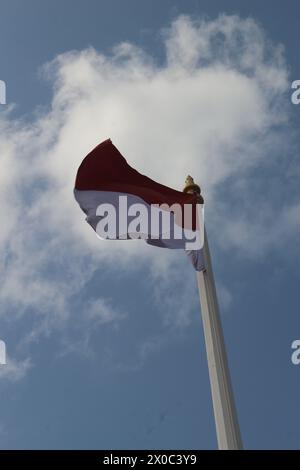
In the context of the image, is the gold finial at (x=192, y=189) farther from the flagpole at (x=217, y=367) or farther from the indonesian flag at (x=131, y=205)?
the flagpole at (x=217, y=367)

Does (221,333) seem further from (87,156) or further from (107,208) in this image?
(87,156)

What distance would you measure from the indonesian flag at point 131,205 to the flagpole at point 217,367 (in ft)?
4.11

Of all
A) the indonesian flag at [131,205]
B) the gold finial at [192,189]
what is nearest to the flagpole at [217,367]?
the indonesian flag at [131,205]

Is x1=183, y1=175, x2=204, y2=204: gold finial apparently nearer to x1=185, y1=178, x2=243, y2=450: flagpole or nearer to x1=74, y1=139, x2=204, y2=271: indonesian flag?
x1=74, y1=139, x2=204, y2=271: indonesian flag

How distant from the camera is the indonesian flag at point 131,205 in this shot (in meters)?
15.5

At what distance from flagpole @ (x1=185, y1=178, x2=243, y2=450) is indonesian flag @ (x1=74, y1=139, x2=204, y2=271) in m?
1.25

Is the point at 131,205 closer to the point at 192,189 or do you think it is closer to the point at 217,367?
the point at 192,189

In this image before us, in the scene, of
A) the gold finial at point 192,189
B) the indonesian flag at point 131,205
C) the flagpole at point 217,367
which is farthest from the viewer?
the gold finial at point 192,189

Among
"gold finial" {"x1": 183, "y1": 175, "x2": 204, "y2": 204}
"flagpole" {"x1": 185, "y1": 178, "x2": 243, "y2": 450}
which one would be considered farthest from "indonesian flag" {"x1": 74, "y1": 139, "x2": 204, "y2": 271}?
"flagpole" {"x1": 185, "y1": 178, "x2": 243, "y2": 450}

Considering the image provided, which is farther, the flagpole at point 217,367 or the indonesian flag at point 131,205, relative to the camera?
the indonesian flag at point 131,205

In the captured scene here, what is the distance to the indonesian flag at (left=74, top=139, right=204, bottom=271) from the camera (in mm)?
15453

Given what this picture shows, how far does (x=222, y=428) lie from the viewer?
11.6 meters
